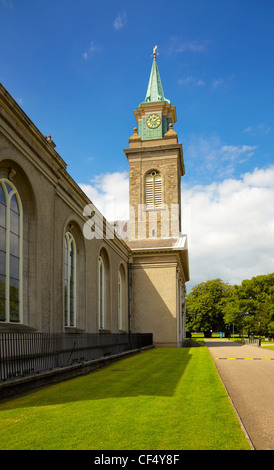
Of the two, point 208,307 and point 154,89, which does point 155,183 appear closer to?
point 154,89

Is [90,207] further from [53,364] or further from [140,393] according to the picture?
[140,393]

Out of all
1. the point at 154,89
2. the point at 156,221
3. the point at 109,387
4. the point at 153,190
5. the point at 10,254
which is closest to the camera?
the point at 109,387

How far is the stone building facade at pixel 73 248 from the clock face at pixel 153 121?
287cm

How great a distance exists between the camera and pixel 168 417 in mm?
7492

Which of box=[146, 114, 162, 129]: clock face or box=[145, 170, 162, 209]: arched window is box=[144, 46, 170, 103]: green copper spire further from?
box=[145, 170, 162, 209]: arched window

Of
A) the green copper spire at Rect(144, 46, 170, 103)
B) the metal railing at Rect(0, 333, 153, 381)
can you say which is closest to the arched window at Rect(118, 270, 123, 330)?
the metal railing at Rect(0, 333, 153, 381)

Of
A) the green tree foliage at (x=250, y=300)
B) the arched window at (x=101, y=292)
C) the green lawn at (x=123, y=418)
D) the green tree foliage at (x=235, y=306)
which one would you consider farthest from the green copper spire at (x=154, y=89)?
the green lawn at (x=123, y=418)

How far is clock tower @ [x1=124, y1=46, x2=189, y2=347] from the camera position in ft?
116

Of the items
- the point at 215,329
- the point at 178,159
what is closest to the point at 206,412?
the point at 178,159

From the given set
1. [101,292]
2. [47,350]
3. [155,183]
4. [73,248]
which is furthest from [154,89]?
[47,350]

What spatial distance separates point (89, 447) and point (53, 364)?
8.71 meters

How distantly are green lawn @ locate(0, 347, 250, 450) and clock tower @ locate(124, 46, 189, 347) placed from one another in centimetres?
2346

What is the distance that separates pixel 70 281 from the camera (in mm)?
19812

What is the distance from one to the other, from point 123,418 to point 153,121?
3977cm
